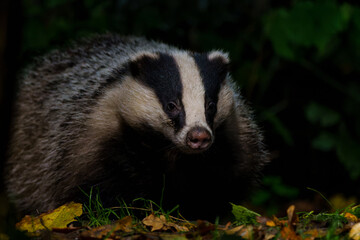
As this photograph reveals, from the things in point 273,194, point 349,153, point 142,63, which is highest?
point 142,63

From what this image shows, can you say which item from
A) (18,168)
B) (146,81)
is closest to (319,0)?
(146,81)

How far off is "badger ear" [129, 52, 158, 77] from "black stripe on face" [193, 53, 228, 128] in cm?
30

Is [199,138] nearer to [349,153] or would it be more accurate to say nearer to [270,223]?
[270,223]

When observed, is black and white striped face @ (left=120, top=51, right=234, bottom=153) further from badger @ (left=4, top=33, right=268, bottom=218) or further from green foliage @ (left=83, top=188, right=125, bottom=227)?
green foliage @ (left=83, top=188, right=125, bottom=227)

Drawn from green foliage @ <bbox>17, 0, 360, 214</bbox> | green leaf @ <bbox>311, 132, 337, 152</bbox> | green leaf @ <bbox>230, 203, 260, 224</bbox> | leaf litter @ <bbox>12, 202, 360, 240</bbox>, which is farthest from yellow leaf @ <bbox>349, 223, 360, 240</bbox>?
green leaf @ <bbox>311, 132, 337, 152</bbox>

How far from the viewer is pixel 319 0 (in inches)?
199

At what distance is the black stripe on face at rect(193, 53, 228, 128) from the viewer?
3.63 metres

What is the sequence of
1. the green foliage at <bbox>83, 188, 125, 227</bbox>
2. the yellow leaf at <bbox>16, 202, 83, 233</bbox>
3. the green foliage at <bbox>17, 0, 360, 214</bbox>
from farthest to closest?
the green foliage at <bbox>17, 0, 360, 214</bbox>, the green foliage at <bbox>83, 188, 125, 227</bbox>, the yellow leaf at <bbox>16, 202, 83, 233</bbox>

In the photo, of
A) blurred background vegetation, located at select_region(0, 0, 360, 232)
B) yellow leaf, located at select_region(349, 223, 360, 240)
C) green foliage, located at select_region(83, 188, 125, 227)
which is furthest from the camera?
Result: blurred background vegetation, located at select_region(0, 0, 360, 232)

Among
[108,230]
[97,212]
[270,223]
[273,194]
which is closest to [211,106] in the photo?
[97,212]

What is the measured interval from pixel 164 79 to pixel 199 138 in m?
0.59

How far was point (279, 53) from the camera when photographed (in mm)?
5230

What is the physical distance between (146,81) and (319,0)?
2.10 metres

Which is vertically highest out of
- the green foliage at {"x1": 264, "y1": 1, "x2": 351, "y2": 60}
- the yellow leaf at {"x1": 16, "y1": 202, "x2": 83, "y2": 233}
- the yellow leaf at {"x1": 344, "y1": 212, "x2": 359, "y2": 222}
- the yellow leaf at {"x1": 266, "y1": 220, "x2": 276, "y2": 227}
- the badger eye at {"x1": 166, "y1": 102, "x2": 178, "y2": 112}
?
the green foliage at {"x1": 264, "y1": 1, "x2": 351, "y2": 60}
